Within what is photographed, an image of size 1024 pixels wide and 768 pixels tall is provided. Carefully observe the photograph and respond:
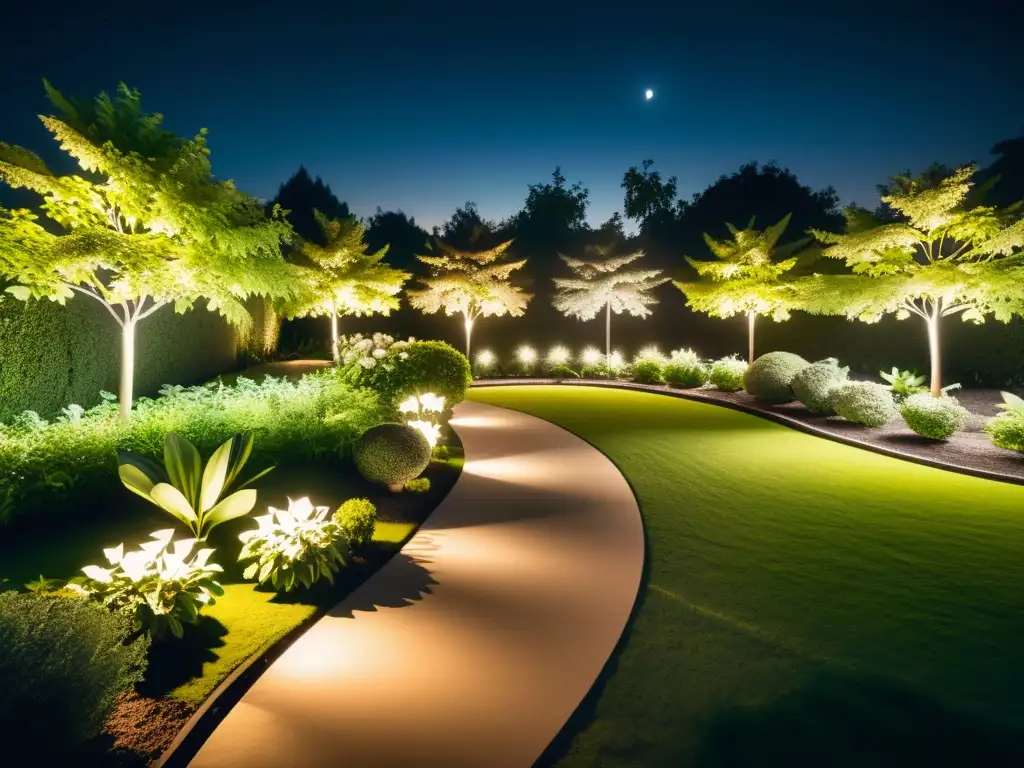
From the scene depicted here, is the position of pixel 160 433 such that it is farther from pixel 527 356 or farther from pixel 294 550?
pixel 527 356

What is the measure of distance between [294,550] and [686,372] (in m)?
17.0

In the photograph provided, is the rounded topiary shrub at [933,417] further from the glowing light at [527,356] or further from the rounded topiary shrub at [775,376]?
the glowing light at [527,356]

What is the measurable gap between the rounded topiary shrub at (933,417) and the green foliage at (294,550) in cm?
1092

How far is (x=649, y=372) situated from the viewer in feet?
69.8

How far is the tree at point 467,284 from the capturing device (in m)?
23.7

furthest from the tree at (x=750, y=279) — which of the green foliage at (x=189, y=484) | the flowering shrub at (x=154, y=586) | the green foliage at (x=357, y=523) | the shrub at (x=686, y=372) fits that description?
the flowering shrub at (x=154, y=586)

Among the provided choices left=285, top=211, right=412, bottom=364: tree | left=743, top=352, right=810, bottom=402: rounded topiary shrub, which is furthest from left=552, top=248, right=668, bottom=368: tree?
left=743, top=352, right=810, bottom=402: rounded topiary shrub

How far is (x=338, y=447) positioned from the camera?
329 inches

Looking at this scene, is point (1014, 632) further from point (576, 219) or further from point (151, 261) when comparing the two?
point (576, 219)

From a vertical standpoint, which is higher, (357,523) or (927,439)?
(927,439)

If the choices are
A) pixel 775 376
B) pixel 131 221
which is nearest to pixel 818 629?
pixel 131 221

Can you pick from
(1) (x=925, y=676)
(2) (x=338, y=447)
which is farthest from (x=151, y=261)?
(1) (x=925, y=676)

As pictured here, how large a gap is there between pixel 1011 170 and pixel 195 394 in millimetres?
38637

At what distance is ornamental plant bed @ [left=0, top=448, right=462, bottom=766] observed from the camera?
3178mm
